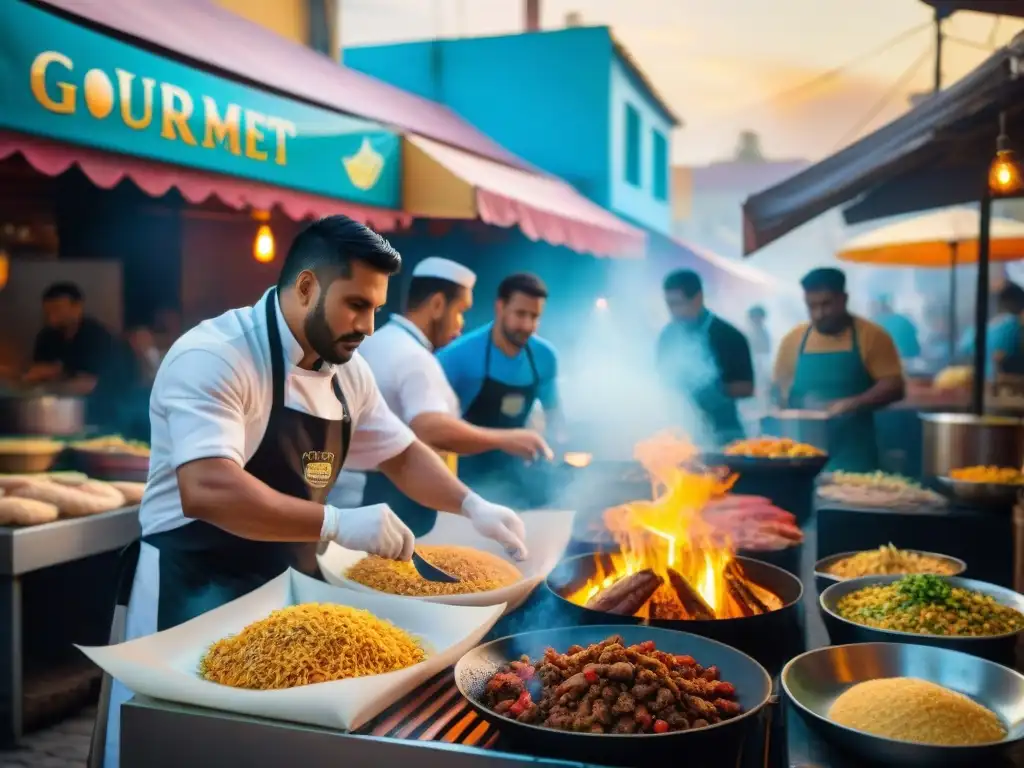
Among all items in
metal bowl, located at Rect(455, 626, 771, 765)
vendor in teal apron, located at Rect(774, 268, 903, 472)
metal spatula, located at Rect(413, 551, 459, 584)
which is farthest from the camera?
vendor in teal apron, located at Rect(774, 268, 903, 472)

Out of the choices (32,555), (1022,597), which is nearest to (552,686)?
(1022,597)

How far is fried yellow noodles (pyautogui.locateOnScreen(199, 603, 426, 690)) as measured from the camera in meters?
1.53

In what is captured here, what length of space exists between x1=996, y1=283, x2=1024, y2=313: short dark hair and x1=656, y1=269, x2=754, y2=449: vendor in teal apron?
4.89 m

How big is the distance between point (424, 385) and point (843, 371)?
113 inches

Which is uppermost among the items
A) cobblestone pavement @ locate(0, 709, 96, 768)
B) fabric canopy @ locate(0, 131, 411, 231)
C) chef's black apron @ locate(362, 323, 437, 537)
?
fabric canopy @ locate(0, 131, 411, 231)

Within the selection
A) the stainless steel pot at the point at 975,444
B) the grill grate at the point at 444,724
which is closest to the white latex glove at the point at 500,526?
the grill grate at the point at 444,724

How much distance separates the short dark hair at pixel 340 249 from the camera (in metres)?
2.02

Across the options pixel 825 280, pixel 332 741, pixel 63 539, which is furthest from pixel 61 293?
pixel 332 741

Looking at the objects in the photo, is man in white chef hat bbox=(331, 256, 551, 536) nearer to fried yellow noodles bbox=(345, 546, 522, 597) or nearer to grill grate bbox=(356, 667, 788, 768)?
Result: fried yellow noodles bbox=(345, 546, 522, 597)

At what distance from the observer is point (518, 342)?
4.51 metres

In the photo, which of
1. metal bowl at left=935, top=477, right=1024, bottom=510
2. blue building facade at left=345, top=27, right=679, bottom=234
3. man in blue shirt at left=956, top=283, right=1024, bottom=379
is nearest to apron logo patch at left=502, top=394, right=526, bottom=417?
metal bowl at left=935, top=477, right=1024, bottom=510

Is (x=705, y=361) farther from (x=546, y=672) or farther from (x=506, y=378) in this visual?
(x=546, y=672)

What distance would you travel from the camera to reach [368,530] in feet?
6.58

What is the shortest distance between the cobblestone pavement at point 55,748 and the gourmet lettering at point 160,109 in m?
2.63
